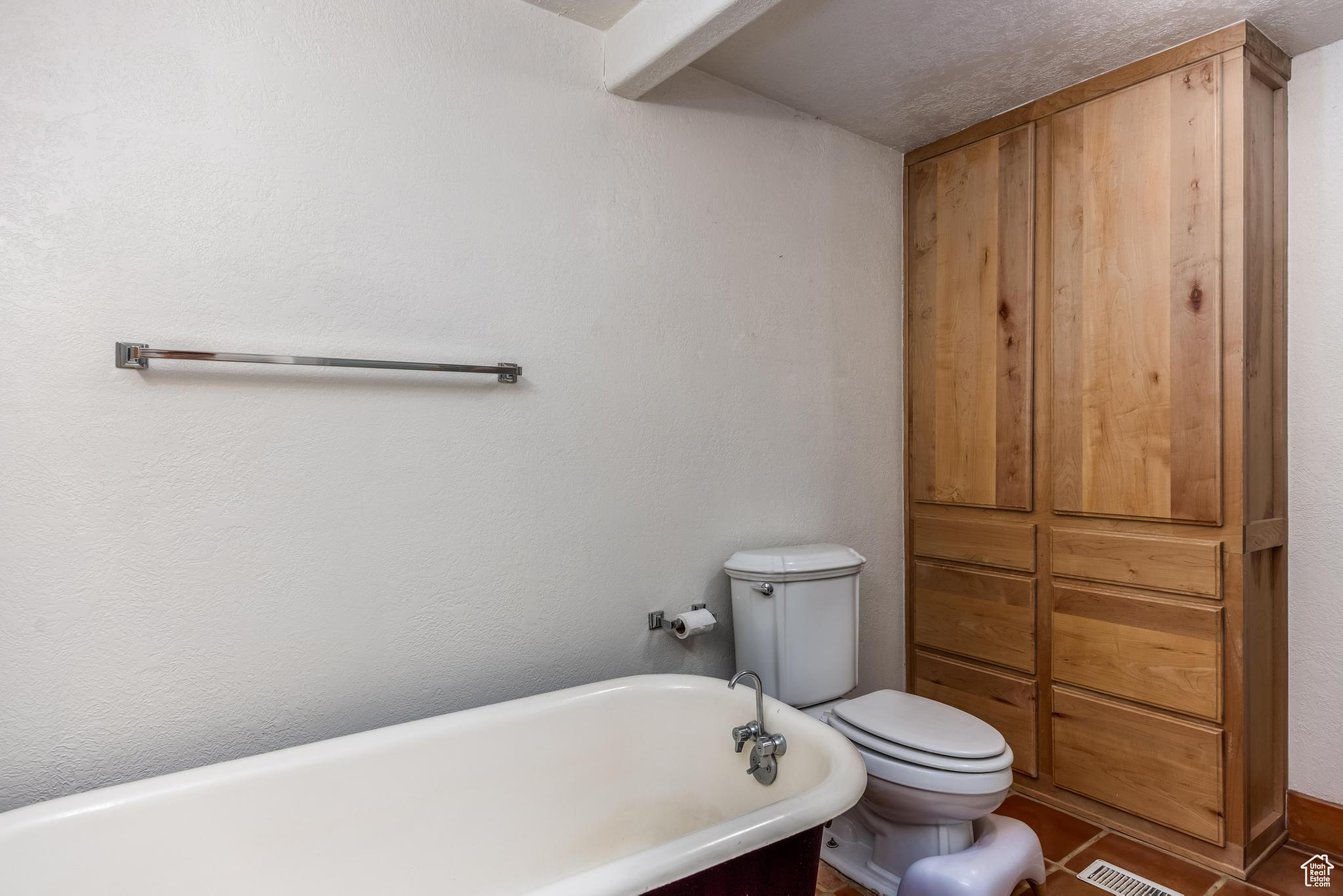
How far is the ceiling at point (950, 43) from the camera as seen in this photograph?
5.89ft

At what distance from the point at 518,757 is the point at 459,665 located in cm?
27

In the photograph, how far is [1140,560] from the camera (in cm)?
202

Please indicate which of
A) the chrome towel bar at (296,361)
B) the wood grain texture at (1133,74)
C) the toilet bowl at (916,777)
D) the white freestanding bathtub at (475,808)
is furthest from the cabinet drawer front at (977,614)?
the chrome towel bar at (296,361)

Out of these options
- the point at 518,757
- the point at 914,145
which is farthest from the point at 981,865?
the point at 914,145

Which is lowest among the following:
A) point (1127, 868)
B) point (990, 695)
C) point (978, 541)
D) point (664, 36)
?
point (1127, 868)

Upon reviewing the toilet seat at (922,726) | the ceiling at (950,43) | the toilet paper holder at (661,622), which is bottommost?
the toilet seat at (922,726)

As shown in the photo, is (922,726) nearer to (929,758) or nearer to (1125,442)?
(929,758)

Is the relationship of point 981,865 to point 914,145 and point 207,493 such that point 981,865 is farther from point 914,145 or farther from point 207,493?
point 914,145

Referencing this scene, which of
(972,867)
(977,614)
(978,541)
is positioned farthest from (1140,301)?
(972,867)

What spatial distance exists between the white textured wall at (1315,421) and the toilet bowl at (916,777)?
1.02 metres

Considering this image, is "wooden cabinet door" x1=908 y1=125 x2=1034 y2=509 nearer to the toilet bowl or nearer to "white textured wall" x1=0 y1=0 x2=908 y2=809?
"white textured wall" x1=0 y1=0 x2=908 y2=809

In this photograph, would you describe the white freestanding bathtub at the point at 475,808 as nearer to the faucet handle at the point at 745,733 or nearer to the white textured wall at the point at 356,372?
the faucet handle at the point at 745,733

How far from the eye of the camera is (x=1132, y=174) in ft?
6.70

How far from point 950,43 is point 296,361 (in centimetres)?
180
